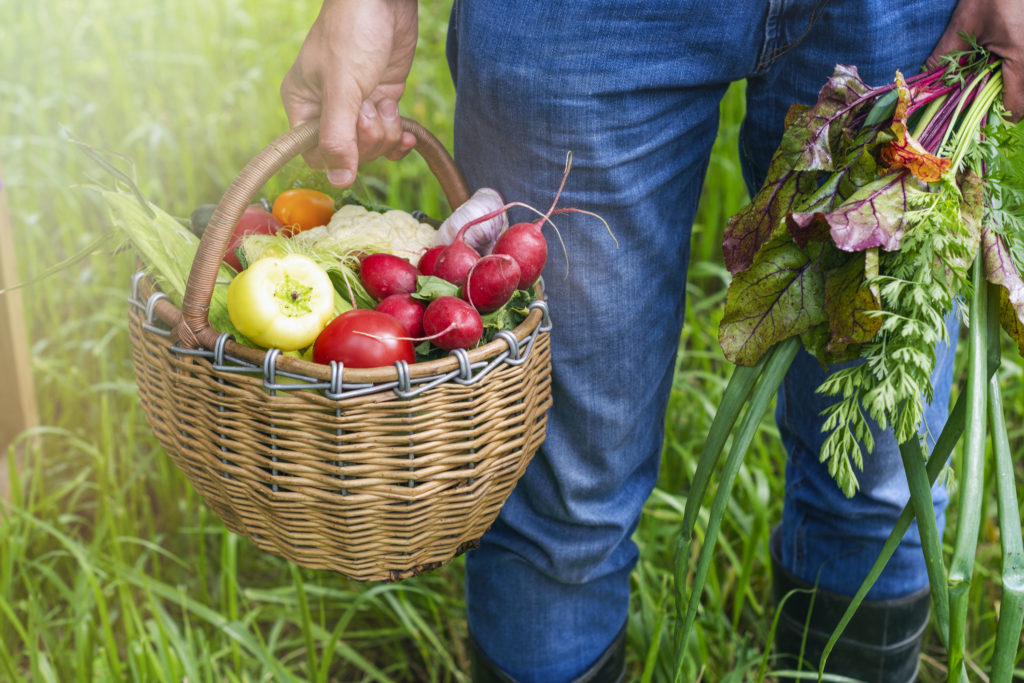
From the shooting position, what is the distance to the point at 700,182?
1184mm

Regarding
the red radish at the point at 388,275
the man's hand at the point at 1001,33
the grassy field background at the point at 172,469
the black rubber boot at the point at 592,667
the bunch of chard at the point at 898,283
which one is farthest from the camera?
the grassy field background at the point at 172,469

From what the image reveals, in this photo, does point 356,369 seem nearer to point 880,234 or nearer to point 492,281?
point 492,281

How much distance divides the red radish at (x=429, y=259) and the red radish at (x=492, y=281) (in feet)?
0.35

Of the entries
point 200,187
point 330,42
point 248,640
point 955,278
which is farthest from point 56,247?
point 955,278

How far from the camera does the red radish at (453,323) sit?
2.95 feet

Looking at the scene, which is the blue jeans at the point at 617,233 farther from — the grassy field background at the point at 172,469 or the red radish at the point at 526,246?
the grassy field background at the point at 172,469

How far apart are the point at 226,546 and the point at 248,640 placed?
0.76 feet

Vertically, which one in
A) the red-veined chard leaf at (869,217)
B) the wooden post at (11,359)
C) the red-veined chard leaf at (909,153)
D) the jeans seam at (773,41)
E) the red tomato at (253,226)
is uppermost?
the jeans seam at (773,41)

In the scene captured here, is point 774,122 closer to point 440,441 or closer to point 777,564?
point 440,441

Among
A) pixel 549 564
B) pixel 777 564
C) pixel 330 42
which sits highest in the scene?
pixel 330 42

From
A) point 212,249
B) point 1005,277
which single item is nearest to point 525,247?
point 212,249

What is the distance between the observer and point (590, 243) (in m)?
1.06

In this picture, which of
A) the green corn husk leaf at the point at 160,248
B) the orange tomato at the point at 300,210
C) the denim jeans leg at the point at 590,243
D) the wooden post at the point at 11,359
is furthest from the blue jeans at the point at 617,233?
the wooden post at the point at 11,359

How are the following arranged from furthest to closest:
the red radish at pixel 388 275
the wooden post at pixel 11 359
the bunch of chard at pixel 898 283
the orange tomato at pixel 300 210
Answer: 1. the wooden post at pixel 11 359
2. the orange tomato at pixel 300 210
3. the red radish at pixel 388 275
4. the bunch of chard at pixel 898 283
